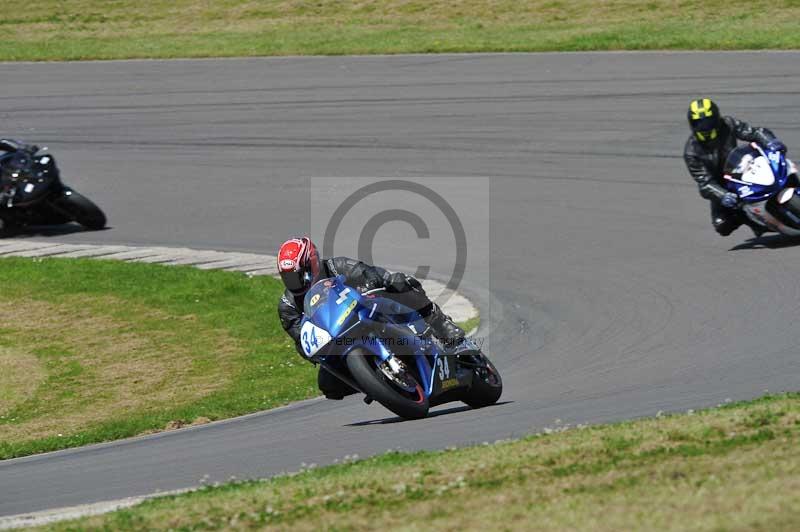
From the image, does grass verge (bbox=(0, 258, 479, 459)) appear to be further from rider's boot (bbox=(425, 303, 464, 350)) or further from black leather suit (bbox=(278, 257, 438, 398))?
rider's boot (bbox=(425, 303, 464, 350))

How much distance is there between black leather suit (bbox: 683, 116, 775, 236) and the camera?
15.9 m

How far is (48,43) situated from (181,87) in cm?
730

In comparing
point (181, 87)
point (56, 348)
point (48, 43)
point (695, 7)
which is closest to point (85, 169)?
point (181, 87)

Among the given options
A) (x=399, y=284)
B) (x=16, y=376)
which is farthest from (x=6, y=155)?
(x=399, y=284)

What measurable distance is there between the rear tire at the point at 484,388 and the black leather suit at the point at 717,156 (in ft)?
19.9

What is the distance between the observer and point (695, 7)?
30.3 m

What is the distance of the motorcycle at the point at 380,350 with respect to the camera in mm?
9789

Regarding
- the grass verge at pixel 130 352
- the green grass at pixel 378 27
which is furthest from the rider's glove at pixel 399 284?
the green grass at pixel 378 27

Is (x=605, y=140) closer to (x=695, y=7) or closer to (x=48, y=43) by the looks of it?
(x=695, y=7)

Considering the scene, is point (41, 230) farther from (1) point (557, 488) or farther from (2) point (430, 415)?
(1) point (557, 488)

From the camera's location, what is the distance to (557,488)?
23.1 ft

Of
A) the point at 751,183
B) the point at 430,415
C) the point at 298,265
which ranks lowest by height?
the point at 430,415

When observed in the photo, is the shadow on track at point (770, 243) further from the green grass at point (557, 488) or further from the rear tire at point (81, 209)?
the rear tire at point (81, 209)

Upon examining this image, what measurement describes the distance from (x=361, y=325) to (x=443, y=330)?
2.84 feet
